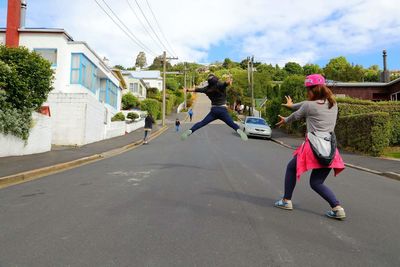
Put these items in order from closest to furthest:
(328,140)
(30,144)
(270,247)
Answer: (270,247) → (328,140) → (30,144)

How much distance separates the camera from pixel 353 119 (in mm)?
17672

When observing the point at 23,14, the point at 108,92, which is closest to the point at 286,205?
the point at 23,14

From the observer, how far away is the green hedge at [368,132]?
51.2 feet

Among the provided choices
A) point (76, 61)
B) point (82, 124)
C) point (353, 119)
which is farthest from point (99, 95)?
point (353, 119)

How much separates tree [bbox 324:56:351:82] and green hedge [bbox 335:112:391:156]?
63.6 m

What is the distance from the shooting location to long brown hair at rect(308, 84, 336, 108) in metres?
5.08

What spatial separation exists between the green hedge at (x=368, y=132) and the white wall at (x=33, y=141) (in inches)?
542

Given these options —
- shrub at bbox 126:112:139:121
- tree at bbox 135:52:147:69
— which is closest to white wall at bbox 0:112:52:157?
shrub at bbox 126:112:139:121

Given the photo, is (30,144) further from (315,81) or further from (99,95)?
(99,95)

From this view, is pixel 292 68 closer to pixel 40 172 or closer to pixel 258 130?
pixel 258 130

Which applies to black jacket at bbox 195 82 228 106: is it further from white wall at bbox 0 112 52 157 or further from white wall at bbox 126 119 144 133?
white wall at bbox 126 119 144 133

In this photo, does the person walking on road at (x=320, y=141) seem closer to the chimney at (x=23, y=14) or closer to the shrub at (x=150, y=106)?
the chimney at (x=23, y=14)

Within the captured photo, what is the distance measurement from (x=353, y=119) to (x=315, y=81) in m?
13.8

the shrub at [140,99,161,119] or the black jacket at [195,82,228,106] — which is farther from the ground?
the shrub at [140,99,161,119]
